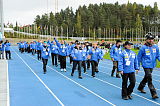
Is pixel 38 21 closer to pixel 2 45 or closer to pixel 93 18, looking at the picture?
pixel 93 18

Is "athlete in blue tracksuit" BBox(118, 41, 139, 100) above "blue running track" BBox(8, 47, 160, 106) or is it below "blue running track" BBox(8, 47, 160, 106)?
above

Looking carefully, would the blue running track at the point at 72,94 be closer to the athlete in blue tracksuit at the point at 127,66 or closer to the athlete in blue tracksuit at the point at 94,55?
the athlete in blue tracksuit at the point at 127,66

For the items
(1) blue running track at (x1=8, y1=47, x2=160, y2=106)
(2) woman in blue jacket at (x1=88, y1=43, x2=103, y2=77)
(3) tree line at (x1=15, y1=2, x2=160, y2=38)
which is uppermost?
(3) tree line at (x1=15, y1=2, x2=160, y2=38)

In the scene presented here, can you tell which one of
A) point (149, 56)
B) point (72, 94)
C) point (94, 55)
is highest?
point (149, 56)

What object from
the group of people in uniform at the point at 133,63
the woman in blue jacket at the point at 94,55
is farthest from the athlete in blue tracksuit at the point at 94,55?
the group of people in uniform at the point at 133,63

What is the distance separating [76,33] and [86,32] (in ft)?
12.4

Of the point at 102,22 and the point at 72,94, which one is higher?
the point at 102,22

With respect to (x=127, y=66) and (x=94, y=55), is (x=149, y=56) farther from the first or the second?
(x=94, y=55)

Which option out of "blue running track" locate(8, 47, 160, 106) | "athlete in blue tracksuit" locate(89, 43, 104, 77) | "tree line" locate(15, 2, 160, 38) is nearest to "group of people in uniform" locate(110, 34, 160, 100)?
"blue running track" locate(8, 47, 160, 106)

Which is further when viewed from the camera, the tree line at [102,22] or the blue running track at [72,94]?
the tree line at [102,22]

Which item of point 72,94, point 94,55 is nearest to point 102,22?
point 94,55

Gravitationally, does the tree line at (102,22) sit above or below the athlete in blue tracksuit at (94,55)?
above

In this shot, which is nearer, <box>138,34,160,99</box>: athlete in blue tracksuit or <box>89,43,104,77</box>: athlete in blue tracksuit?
<box>138,34,160,99</box>: athlete in blue tracksuit

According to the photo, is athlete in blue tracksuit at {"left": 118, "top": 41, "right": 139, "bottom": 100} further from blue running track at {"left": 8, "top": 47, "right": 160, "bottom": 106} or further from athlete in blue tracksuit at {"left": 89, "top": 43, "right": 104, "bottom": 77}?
athlete in blue tracksuit at {"left": 89, "top": 43, "right": 104, "bottom": 77}
